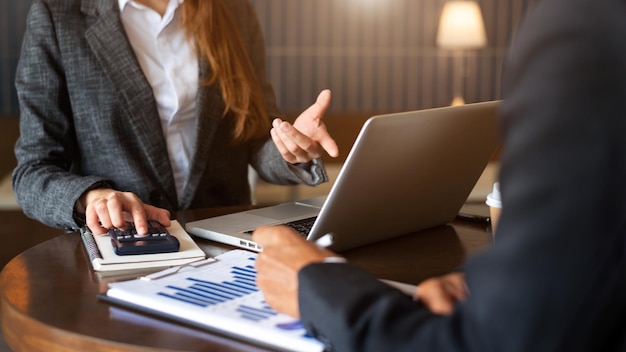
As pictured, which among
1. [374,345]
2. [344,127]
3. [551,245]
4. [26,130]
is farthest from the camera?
[344,127]

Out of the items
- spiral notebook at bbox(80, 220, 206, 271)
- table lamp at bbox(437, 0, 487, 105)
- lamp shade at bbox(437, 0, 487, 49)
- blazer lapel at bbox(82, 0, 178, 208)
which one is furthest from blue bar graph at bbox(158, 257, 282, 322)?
lamp shade at bbox(437, 0, 487, 49)

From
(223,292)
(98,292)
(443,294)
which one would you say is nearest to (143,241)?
(98,292)

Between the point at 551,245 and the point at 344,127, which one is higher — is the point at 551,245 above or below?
above

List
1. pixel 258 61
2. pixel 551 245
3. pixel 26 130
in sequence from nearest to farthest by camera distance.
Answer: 1. pixel 551 245
2. pixel 26 130
3. pixel 258 61

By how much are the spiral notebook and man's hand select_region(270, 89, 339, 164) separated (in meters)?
0.33

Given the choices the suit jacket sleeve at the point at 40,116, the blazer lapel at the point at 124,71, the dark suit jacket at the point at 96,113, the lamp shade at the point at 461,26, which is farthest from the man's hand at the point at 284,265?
the lamp shade at the point at 461,26

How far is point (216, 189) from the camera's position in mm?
2271

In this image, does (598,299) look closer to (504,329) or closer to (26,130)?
(504,329)

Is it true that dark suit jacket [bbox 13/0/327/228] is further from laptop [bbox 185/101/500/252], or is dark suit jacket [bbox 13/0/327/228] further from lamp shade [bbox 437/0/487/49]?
lamp shade [bbox 437/0/487/49]

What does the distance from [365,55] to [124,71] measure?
380 cm

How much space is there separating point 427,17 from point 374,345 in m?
5.16

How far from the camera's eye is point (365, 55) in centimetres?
577

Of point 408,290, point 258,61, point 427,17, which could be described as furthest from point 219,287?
point 427,17

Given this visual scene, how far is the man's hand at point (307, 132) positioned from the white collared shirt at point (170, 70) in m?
0.44
